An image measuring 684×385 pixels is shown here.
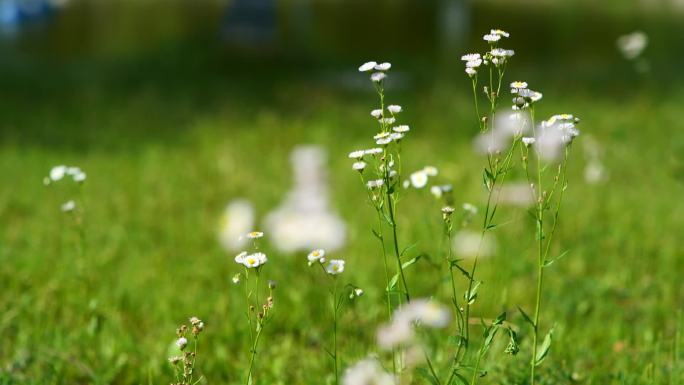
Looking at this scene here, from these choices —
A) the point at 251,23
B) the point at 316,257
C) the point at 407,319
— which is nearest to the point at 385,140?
the point at 316,257

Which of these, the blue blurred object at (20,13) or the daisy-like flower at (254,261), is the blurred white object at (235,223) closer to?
the daisy-like flower at (254,261)

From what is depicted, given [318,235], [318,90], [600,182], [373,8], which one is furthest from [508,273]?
[373,8]

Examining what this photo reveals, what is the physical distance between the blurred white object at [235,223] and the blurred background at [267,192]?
0.07 meters

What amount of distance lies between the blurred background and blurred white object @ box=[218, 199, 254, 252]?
0.07 metres

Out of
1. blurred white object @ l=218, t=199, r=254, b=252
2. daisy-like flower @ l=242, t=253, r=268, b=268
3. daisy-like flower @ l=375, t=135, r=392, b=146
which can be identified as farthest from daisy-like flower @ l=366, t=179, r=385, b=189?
blurred white object @ l=218, t=199, r=254, b=252

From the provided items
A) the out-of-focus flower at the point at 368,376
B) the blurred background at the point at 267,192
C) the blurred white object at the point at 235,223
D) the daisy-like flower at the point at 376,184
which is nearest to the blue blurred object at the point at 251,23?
the blurred background at the point at 267,192

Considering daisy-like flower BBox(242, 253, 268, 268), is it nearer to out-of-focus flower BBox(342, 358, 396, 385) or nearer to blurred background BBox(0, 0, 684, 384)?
out-of-focus flower BBox(342, 358, 396, 385)

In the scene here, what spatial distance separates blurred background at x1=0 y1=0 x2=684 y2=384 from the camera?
8.64 ft

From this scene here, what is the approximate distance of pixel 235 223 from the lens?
3.80 m

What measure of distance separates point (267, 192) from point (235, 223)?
96 centimetres

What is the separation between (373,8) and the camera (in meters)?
18.2

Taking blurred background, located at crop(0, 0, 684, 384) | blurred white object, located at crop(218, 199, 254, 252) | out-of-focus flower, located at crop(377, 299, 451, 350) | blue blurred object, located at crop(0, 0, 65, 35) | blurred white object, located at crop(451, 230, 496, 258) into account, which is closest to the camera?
out-of-focus flower, located at crop(377, 299, 451, 350)

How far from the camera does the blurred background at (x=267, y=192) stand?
263 cm

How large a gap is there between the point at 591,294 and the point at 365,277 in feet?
3.04
